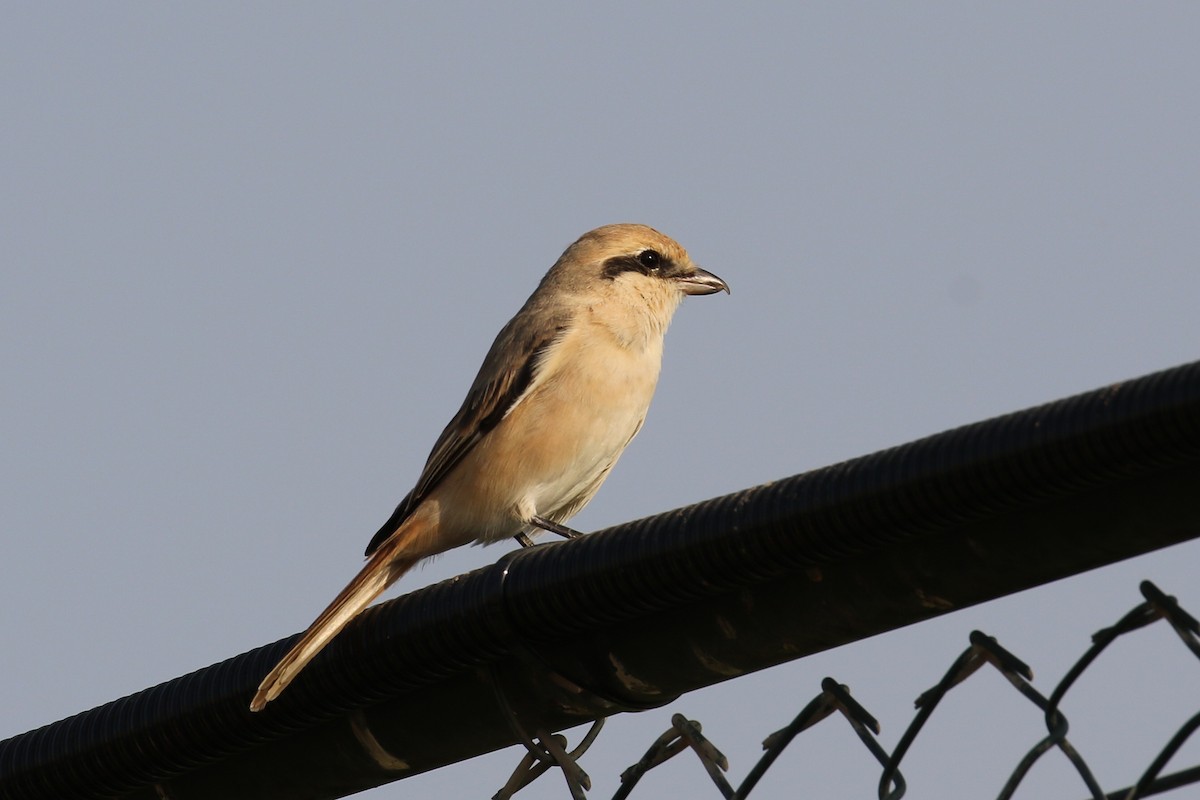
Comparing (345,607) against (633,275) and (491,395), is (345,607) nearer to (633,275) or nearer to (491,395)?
(491,395)

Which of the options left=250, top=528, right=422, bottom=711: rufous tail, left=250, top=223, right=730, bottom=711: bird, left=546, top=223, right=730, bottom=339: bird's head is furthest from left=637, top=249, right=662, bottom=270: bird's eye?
left=250, top=528, right=422, bottom=711: rufous tail

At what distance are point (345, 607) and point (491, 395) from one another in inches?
85.7

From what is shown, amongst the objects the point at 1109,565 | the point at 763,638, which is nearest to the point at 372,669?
the point at 763,638

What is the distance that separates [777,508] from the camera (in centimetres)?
195

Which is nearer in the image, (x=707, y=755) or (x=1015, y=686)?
(x=1015, y=686)

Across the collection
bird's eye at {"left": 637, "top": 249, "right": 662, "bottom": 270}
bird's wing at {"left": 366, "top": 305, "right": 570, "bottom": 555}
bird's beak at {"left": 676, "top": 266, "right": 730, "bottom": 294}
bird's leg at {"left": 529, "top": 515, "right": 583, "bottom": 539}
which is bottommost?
bird's leg at {"left": 529, "top": 515, "right": 583, "bottom": 539}

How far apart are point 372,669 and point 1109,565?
115 centimetres

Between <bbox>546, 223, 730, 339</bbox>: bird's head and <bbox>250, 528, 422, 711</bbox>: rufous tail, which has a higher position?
<bbox>546, 223, 730, 339</bbox>: bird's head

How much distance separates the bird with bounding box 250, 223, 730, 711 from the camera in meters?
5.39

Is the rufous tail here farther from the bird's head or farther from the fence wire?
the bird's head

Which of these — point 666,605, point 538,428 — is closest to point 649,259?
point 538,428

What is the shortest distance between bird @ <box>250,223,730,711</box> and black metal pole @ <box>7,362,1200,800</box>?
7.56ft

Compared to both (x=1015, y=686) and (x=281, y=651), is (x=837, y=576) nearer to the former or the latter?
(x=1015, y=686)

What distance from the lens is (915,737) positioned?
2.06 metres
